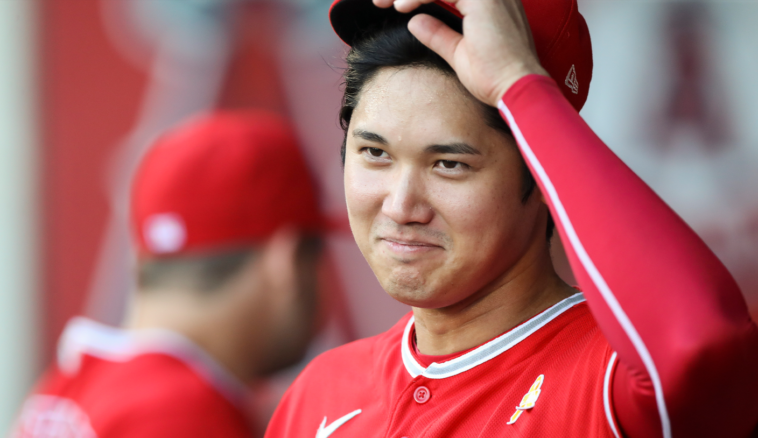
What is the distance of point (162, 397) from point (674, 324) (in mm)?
1052

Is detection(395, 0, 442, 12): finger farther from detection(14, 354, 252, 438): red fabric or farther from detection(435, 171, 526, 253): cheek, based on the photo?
detection(14, 354, 252, 438): red fabric

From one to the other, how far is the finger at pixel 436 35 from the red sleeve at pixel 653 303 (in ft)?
0.75

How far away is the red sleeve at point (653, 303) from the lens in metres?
0.74

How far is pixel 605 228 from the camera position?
2.63 ft

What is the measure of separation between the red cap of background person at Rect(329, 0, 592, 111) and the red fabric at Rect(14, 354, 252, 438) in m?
0.83

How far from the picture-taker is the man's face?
3.30ft

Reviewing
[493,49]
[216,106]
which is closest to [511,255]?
[493,49]

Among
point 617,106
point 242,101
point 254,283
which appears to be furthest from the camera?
point 242,101

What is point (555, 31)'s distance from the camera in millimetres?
1063

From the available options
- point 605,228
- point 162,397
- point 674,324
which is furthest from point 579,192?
point 162,397

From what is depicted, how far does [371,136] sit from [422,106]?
0.29 feet

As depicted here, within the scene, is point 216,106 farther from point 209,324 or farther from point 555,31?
point 555,31

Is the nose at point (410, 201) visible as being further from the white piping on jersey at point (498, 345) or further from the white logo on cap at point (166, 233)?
the white logo on cap at point (166, 233)

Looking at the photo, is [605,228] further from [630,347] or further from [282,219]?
[282,219]
